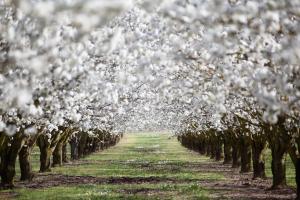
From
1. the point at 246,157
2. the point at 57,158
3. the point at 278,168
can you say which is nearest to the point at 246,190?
the point at 278,168

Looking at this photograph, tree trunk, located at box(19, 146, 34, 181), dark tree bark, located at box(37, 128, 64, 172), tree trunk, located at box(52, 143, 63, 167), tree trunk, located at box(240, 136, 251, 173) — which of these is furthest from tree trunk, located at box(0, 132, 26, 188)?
tree trunk, located at box(52, 143, 63, 167)

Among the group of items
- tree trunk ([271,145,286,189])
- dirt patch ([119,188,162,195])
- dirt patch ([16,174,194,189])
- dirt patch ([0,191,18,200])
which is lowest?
dirt patch ([0,191,18,200])

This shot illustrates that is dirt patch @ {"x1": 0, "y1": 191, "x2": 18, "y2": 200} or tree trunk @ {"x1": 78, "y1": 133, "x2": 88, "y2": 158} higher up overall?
tree trunk @ {"x1": 78, "y1": 133, "x2": 88, "y2": 158}

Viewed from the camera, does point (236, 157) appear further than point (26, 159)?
Yes

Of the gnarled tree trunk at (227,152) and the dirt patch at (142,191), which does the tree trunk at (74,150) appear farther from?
the dirt patch at (142,191)

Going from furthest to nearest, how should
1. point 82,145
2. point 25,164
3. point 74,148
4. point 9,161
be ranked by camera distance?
point 82,145 → point 74,148 → point 25,164 → point 9,161

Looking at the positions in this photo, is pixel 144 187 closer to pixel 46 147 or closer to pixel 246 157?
pixel 246 157

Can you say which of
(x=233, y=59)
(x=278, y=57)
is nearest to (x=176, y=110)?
(x=233, y=59)

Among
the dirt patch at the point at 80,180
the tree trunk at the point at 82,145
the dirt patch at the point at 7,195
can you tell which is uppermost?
the tree trunk at the point at 82,145

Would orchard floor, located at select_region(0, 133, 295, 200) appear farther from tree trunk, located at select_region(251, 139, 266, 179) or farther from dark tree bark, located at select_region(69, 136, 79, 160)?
dark tree bark, located at select_region(69, 136, 79, 160)

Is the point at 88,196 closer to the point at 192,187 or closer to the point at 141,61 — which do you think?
the point at 192,187

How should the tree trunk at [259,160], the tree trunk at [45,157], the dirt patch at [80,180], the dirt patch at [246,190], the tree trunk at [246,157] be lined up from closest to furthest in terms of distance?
the dirt patch at [246,190], the dirt patch at [80,180], the tree trunk at [259,160], the tree trunk at [246,157], the tree trunk at [45,157]

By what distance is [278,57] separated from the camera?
10.8 metres

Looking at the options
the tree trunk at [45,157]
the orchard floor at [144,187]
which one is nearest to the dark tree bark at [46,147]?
the tree trunk at [45,157]
